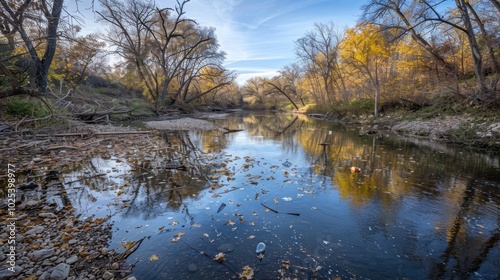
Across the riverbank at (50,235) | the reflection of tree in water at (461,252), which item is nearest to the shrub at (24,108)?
the riverbank at (50,235)

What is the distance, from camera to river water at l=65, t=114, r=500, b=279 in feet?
9.39

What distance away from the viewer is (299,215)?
4133mm

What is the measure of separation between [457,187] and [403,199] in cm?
198

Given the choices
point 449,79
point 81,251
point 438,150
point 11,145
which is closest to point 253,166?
point 81,251

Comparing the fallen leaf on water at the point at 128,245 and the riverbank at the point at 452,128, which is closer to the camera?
the fallen leaf on water at the point at 128,245

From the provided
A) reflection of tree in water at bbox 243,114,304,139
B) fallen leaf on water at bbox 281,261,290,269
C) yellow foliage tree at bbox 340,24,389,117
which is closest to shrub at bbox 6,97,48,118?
reflection of tree in water at bbox 243,114,304,139

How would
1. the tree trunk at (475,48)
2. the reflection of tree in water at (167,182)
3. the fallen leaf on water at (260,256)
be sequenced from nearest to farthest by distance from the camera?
1. the fallen leaf on water at (260,256)
2. the reflection of tree in water at (167,182)
3. the tree trunk at (475,48)

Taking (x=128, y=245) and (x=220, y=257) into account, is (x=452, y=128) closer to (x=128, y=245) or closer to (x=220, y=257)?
(x=220, y=257)

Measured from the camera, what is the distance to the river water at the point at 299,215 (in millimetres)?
2863

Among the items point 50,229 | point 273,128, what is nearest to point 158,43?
point 273,128

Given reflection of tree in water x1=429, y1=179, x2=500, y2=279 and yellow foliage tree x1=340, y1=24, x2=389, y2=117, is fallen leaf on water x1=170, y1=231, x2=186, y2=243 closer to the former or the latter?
reflection of tree in water x1=429, y1=179, x2=500, y2=279

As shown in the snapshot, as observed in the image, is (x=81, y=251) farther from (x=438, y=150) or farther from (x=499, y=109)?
(x=499, y=109)

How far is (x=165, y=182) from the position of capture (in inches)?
216

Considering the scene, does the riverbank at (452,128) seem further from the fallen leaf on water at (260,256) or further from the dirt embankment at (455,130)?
the fallen leaf on water at (260,256)
